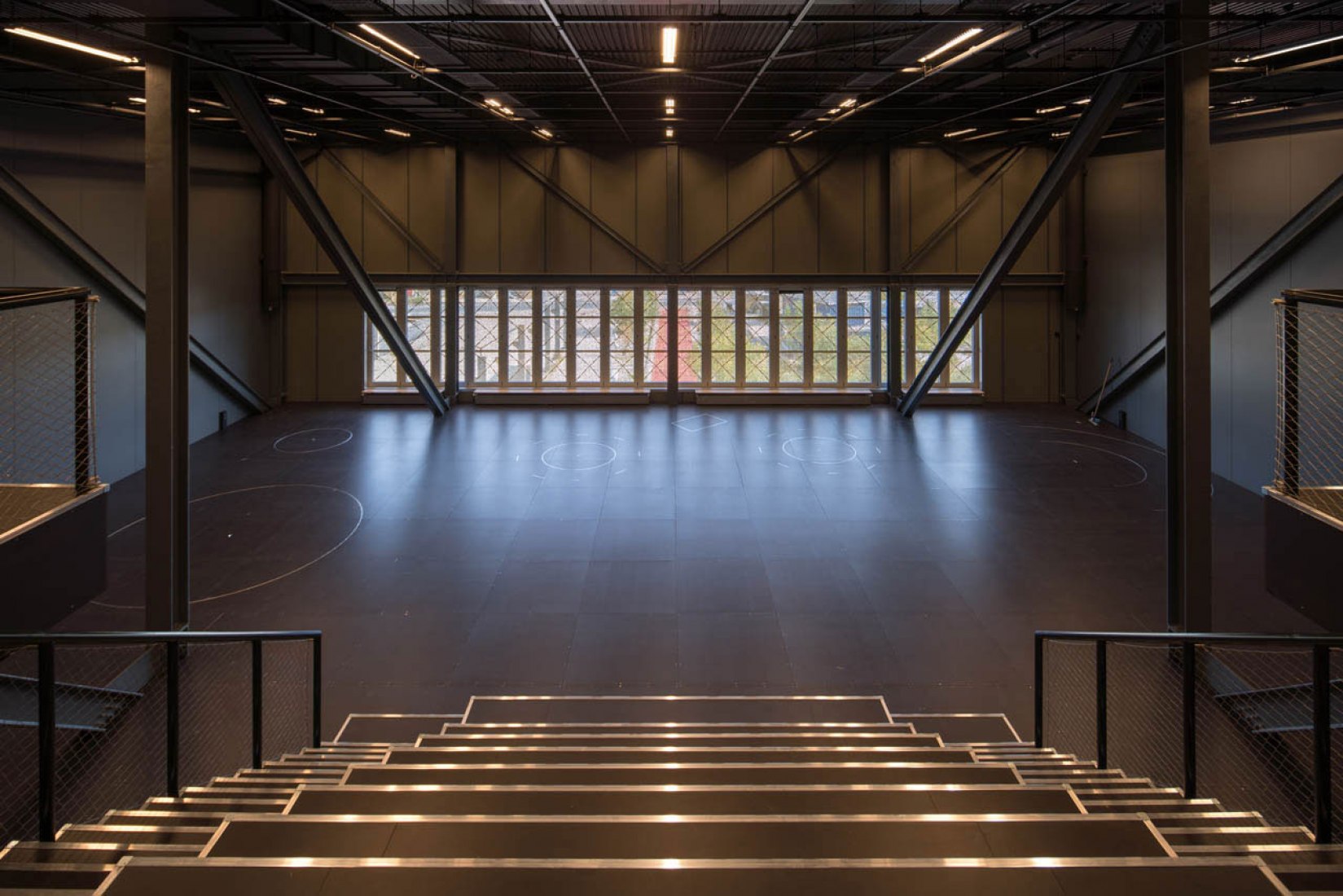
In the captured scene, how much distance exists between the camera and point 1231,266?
664 inches

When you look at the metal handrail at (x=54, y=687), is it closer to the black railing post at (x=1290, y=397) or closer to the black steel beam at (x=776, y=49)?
the black railing post at (x=1290, y=397)

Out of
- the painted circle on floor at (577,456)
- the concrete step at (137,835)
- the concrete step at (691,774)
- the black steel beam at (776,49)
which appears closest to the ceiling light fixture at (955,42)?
the black steel beam at (776,49)

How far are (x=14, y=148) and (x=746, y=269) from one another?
15.1 m

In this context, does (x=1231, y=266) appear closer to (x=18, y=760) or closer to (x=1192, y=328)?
(x=1192, y=328)

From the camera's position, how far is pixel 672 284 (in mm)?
24500

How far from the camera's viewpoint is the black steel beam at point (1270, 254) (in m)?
14.4

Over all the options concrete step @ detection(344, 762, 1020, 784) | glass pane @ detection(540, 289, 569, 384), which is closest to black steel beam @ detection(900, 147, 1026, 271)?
glass pane @ detection(540, 289, 569, 384)

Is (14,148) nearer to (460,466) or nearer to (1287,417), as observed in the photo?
(460,466)

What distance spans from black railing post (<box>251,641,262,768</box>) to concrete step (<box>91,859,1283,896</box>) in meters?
2.94

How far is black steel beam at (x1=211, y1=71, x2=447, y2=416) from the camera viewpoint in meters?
11.5

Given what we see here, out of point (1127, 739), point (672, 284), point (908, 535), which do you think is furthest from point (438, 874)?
point (672, 284)

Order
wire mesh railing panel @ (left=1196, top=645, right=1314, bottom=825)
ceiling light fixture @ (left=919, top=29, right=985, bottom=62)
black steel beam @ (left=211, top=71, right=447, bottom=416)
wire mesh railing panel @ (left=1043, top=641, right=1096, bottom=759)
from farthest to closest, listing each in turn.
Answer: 1. ceiling light fixture @ (left=919, top=29, right=985, bottom=62)
2. black steel beam @ (left=211, top=71, right=447, bottom=416)
3. wire mesh railing panel @ (left=1043, top=641, right=1096, bottom=759)
4. wire mesh railing panel @ (left=1196, top=645, right=1314, bottom=825)

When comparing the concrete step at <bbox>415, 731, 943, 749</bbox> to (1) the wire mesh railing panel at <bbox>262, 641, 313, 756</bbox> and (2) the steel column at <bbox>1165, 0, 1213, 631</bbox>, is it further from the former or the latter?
(2) the steel column at <bbox>1165, 0, 1213, 631</bbox>

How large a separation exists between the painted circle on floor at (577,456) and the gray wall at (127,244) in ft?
22.5
